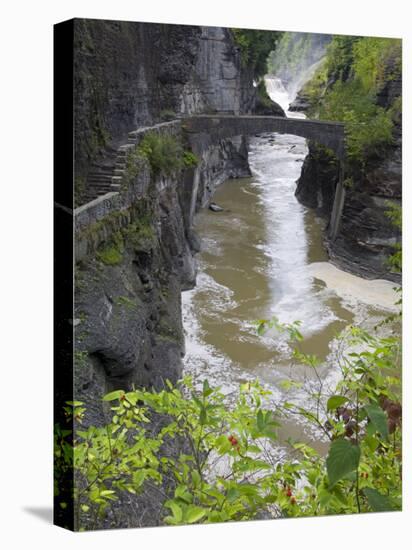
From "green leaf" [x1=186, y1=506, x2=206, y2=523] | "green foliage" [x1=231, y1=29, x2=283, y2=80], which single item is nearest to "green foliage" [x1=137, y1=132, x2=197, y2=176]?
"green foliage" [x1=231, y1=29, x2=283, y2=80]

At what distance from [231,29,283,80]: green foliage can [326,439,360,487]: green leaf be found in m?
4.42

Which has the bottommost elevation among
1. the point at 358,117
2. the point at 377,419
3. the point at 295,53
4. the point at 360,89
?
the point at 377,419

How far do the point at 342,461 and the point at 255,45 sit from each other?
4.70m

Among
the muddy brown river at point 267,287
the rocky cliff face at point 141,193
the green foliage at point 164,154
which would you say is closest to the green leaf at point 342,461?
the rocky cliff face at point 141,193

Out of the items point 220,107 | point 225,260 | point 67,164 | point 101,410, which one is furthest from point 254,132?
point 101,410

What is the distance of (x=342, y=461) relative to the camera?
395 centimetres

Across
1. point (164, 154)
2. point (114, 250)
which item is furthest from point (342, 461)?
point (164, 154)

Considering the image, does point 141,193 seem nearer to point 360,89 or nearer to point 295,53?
point 295,53

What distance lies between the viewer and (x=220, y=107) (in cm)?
761

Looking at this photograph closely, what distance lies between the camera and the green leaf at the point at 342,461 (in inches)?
155

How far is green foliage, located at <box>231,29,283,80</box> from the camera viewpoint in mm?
7129

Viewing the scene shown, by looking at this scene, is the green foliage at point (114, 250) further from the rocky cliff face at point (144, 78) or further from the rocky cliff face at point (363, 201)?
the rocky cliff face at point (363, 201)

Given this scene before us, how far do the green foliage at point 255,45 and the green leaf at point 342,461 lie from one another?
442cm

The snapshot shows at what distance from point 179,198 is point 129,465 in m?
2.85
